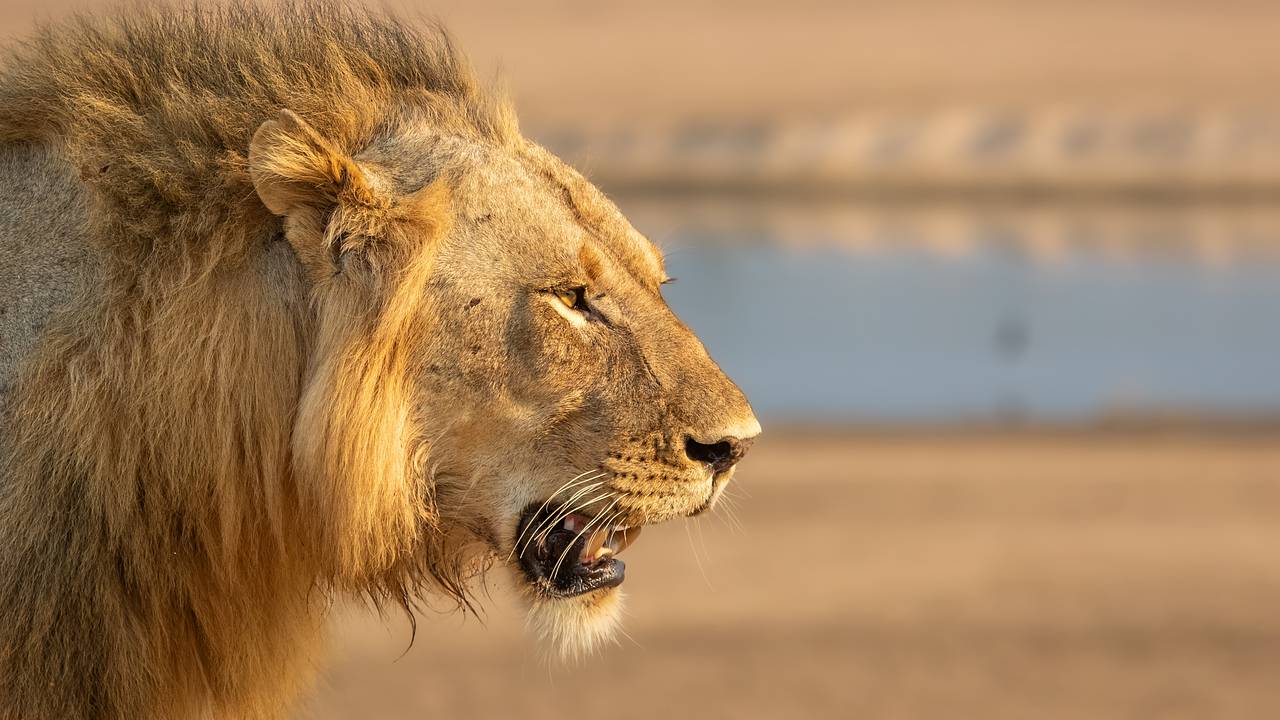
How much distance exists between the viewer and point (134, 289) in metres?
3.72

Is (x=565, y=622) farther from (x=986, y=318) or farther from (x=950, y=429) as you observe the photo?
(x=986, y=318)

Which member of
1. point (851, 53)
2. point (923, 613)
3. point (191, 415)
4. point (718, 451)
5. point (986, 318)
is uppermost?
point (851, 53)

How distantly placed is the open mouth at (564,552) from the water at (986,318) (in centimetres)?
1294

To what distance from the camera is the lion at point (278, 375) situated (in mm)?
3648

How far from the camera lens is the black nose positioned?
3939mm

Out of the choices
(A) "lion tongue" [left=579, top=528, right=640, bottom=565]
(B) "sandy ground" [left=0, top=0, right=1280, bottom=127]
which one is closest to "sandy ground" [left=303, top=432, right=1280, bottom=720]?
(A) "lion tongue" [left=579, top=528, right=640, bottom=565]

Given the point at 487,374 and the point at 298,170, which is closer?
the point at 298,170

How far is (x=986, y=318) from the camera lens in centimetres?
2080

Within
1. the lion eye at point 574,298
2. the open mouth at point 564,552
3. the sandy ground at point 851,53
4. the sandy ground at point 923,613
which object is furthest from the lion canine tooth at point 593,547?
the sandy ground at point 851,53

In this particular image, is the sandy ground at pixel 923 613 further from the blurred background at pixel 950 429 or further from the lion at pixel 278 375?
the lion at pixel 278 375

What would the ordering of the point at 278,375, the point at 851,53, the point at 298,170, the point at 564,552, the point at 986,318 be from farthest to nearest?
the point at 851,53 < the point at 986,318 < the point at 564,552 < the point at 278,375 < the point at 298,170

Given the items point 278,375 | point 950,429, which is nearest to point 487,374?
point 278,375

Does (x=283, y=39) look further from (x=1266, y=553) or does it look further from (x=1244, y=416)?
(x=1244, y=416)

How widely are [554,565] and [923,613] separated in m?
7.44
